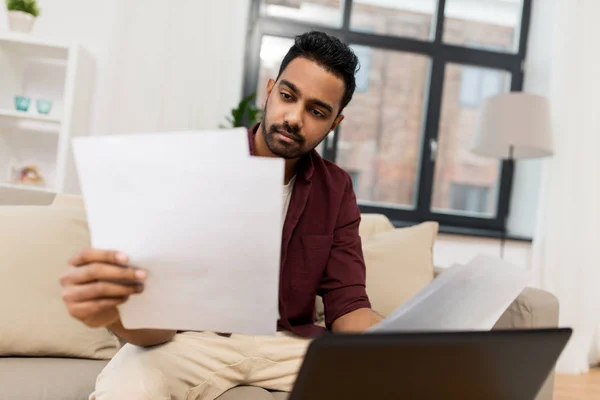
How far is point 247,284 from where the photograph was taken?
2.36 feet

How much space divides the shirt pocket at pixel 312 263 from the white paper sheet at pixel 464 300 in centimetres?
46

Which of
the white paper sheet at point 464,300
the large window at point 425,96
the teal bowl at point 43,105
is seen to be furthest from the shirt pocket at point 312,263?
the large window at point 425,96

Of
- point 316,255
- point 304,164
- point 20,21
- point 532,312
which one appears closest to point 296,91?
point 304,164

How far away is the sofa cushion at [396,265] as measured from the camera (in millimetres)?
1803

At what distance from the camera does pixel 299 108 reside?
1.24m

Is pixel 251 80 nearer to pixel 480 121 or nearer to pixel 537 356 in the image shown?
pixel 480 121

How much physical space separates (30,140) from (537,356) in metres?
3.05

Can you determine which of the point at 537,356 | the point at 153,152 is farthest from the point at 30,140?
the point at 537,356

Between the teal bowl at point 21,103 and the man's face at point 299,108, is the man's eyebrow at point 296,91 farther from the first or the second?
the teal bowl at point 21,103

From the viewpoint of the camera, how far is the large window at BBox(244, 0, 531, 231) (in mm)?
3672

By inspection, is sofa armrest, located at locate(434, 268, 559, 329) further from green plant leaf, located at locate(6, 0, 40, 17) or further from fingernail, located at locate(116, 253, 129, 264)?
green plant leaf, located at locate(6, 0, 40, 17)

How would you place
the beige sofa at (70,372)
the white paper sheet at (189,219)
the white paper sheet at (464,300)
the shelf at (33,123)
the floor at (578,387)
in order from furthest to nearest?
the shelf at (33,123)
the floor at (578,387)
the beige sofa at (70,372)
the white paper sheet at (464,300)
the white paper sheet at (189,219)

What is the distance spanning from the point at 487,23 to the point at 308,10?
1157 mm

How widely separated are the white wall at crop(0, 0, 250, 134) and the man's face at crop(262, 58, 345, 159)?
1.93 meters
